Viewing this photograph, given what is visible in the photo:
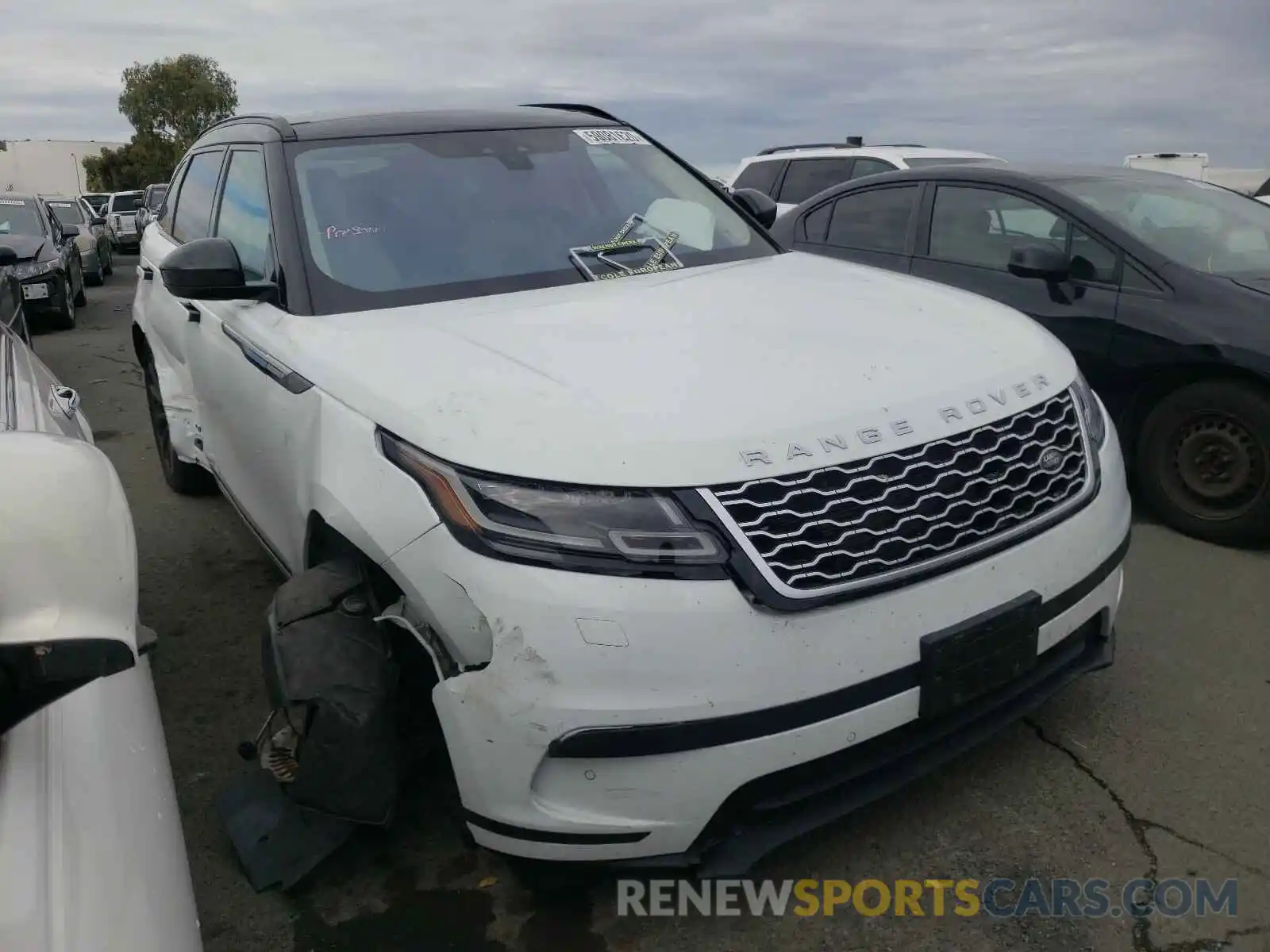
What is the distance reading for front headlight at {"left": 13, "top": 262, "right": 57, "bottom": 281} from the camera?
1089 centimetres

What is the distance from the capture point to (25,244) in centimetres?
1145

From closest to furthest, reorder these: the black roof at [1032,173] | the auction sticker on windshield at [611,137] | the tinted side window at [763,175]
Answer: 1. the auction sticker on windshield at [611,137]
2. the black roof at [1032,173]
3. the tinted side window at [763,175]

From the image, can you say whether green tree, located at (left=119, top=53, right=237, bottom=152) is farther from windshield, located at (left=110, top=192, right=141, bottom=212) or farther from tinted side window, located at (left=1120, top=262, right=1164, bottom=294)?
tinted side window, located at (left=1120, top=262, right=1164, bottom=294)

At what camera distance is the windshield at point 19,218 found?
1216 cm

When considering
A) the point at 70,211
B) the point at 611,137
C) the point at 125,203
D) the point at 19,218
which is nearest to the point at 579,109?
the point at 611,137

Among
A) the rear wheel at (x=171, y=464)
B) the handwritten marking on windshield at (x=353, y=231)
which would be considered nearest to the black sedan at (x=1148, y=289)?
the handwritten marking on windshield at (x=353, y=231)

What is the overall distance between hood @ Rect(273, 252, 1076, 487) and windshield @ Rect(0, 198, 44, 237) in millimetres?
11493

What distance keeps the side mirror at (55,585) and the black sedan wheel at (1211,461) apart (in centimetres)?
425

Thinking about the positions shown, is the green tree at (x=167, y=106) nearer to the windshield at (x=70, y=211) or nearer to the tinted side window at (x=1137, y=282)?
the windshield at (x=70, y=211)

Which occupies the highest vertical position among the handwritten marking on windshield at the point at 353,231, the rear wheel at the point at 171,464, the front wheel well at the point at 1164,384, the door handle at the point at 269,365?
the handwritten marking on windshield at the point at 353,231

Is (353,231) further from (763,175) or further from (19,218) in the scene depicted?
(19,218)

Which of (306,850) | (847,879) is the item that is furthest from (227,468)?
(847,879)

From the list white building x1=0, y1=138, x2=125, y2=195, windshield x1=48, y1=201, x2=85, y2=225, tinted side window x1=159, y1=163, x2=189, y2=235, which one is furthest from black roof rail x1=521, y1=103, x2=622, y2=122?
white building x1=0, y1=138, x2=125, y2=195

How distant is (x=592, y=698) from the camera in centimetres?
188
